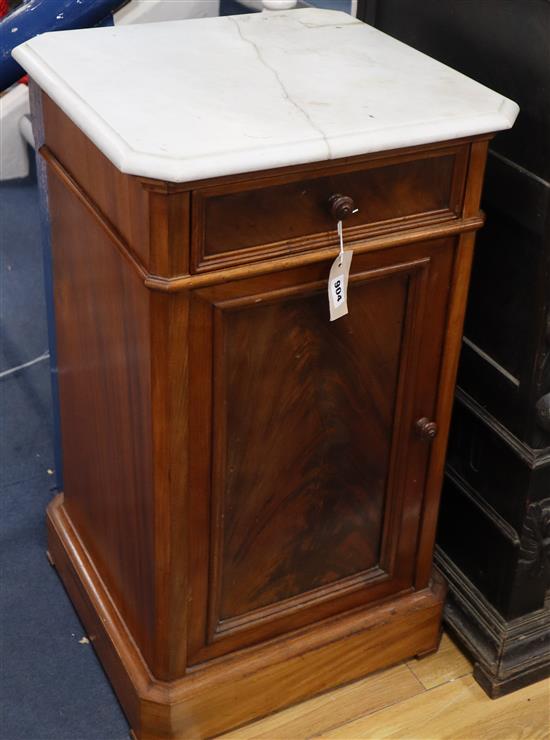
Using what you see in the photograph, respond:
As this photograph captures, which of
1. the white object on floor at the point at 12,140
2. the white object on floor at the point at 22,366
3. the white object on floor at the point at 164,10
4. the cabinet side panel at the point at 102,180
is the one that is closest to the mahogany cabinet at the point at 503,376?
the cabinet side panel at the point at 102,180

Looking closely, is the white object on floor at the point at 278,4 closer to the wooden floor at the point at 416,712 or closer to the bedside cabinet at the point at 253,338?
the bedside cabinet at the point at 253,338

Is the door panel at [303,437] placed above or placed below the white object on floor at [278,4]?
below

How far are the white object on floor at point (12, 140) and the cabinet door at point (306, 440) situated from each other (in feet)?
7.19

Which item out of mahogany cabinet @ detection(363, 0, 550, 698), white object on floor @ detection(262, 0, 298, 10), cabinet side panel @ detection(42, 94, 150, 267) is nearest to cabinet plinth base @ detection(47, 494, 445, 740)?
mahogany cabinet @ detection(363, 0, 550, 698)

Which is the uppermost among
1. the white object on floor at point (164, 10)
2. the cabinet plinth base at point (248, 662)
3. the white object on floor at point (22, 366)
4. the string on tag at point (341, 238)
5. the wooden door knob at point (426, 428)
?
the string on tag at point (341, 238)

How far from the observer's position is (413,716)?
1787 mm

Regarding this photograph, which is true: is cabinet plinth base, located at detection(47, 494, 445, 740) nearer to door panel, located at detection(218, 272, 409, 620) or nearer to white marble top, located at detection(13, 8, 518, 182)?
door panel, located at detection(218, 272, 409, 620)

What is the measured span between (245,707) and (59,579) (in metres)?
0.48

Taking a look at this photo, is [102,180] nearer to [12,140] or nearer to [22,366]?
[22,366]

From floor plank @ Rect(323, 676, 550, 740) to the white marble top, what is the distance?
0.96 m

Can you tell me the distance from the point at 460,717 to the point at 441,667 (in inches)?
4.2

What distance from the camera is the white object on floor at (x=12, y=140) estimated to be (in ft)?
11.3

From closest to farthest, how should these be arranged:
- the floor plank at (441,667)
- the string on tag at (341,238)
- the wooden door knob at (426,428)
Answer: the string on tag at (341,238), the wooden door knob at (426,428), the floor plank at (441,667)

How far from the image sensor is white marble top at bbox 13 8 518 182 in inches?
49.3
